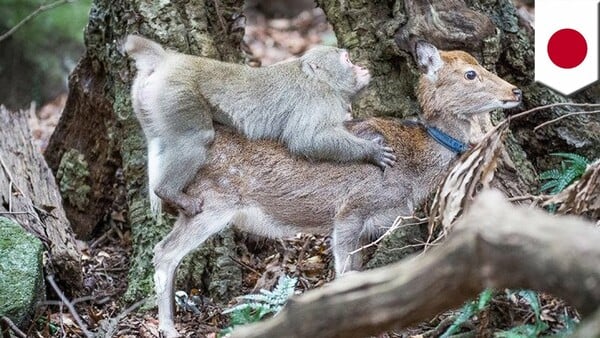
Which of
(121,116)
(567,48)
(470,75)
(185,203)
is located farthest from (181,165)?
(567,48)

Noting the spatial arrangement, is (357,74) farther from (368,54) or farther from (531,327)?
(531,327)

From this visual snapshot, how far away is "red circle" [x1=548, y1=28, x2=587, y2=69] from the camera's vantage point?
6.76m

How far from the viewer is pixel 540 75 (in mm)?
7051

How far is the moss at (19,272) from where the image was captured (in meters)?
7.64

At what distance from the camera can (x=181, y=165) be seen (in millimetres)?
7766

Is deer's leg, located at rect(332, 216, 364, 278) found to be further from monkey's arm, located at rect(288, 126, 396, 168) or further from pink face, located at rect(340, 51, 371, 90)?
pink face, located at rect(340, 51, 371, 90)

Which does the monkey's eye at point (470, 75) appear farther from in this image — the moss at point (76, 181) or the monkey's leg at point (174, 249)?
the moss at point (76, 181)

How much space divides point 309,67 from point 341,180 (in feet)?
3.19

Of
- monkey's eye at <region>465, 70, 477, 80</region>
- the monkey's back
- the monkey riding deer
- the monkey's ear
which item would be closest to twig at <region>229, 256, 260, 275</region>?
the monkey riding deer

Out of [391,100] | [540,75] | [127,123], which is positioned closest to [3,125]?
[127,123]

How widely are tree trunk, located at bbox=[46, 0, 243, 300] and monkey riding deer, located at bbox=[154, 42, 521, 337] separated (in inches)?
42.7

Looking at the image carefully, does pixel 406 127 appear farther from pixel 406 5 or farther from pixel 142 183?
pixel 142 183

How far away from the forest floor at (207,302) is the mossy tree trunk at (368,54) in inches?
14.4

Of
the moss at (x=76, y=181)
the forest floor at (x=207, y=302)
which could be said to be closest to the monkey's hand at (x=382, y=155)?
the forest floor at (x=207, y=302)
